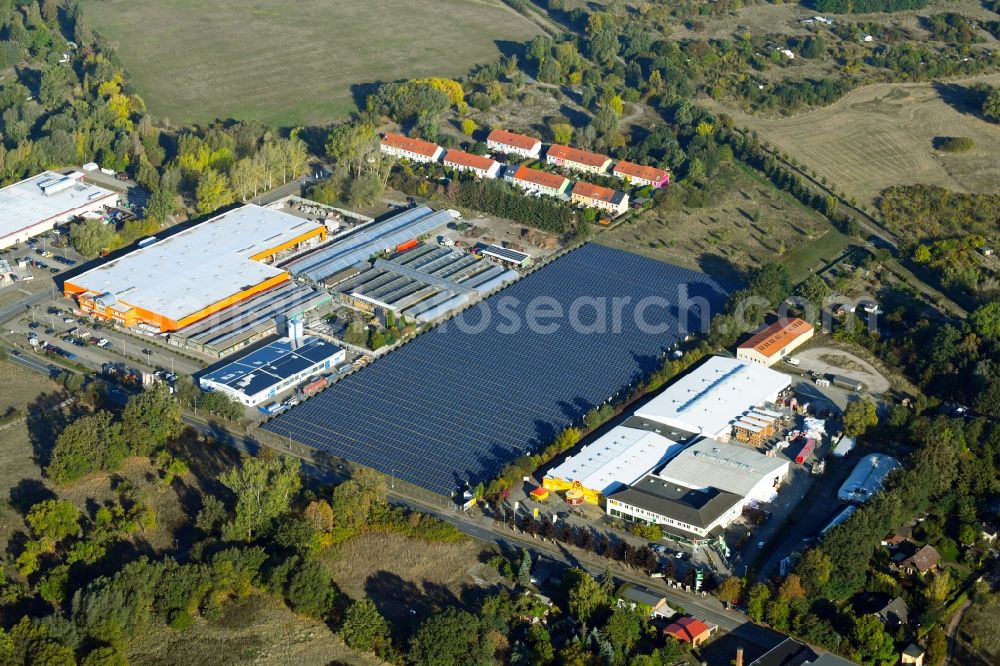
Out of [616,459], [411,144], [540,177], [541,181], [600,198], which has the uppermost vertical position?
[411,144]

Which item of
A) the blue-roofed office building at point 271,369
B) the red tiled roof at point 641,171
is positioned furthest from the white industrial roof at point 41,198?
the red tiled roof at point 641,171

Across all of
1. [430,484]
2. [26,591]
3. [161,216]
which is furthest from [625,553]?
[161,216]

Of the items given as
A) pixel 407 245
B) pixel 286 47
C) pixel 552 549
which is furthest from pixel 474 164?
pixel 552 549

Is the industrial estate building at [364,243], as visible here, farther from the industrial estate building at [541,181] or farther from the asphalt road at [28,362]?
the asphalt road at [28,362]

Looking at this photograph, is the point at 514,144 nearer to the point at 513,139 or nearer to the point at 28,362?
the point at 513,139

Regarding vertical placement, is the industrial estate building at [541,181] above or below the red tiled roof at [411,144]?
below

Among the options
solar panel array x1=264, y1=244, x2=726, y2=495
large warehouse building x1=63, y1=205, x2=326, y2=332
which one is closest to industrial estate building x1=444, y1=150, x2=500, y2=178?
large warehouse building x1=63, y1=205, x2=326, y2=332
